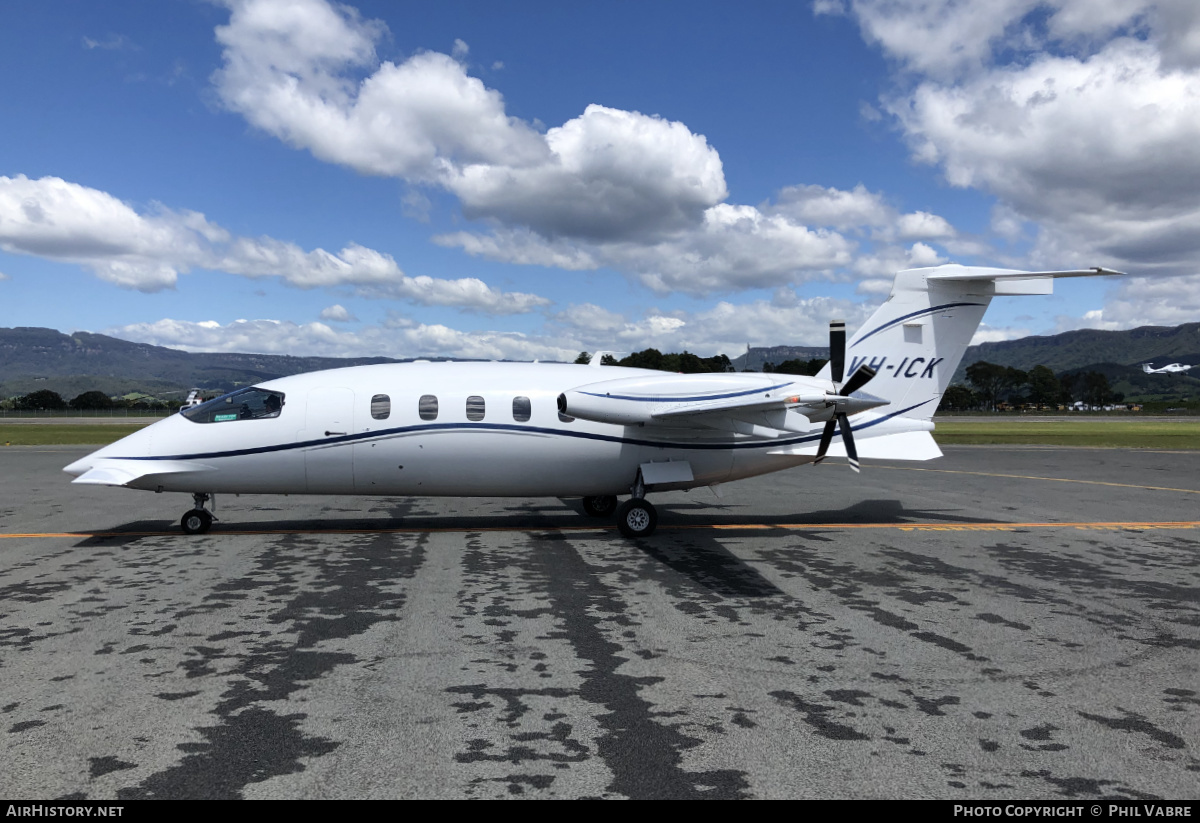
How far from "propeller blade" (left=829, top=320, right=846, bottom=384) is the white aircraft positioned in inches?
1.3

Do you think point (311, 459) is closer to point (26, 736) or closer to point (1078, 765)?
point (26, 736)

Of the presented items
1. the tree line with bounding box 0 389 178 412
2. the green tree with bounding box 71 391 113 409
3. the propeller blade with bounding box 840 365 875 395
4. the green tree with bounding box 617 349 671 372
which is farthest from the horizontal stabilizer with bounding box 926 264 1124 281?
the green tree with bounding box 71 391 113 409

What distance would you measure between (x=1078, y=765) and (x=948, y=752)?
87 centimetres

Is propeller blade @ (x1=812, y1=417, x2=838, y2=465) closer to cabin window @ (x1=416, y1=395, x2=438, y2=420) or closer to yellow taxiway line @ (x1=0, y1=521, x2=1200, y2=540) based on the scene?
yellow taxiway line @ (x1=0, y1=521, x2=1200, y2=540)

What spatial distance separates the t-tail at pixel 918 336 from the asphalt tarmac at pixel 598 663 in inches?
125

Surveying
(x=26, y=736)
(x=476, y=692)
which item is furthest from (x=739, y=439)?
(x=26, y=736)

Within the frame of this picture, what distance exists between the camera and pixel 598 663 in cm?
743

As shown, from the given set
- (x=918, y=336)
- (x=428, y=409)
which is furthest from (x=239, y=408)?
(x=918, y=336)

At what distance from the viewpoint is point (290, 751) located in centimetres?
543

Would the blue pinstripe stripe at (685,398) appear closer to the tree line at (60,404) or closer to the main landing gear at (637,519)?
the main landing gear at (637,519)

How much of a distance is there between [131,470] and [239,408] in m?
2.28

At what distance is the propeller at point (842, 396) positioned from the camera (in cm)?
1345

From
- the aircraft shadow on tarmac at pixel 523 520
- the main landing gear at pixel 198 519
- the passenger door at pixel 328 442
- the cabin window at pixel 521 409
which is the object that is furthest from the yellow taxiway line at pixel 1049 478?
the main landing gear at pixel 198 519

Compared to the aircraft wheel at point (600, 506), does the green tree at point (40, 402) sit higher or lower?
higher
